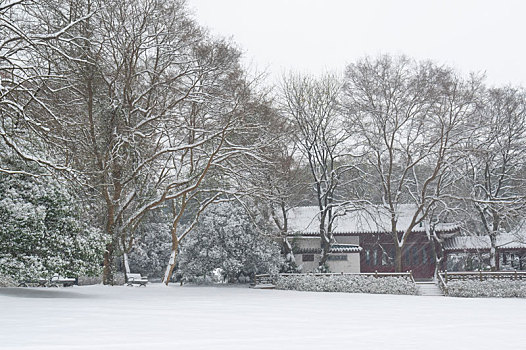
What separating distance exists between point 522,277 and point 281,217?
15661mm

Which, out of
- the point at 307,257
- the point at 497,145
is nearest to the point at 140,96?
the point at 307,257

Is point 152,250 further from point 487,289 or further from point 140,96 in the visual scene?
point 487,289

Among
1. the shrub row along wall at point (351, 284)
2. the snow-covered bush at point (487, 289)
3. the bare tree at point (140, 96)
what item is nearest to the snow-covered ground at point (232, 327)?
the bare tree at point (140, 96)

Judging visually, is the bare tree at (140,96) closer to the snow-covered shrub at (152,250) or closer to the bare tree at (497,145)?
the bare tree at (497,145)

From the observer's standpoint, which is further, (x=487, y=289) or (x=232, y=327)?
(x=487, y=289)

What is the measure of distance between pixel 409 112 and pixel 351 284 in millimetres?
11145

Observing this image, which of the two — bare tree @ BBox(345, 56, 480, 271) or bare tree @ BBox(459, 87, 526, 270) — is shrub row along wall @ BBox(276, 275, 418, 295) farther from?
bare tree @ BBox(459, 87, 526, 270)

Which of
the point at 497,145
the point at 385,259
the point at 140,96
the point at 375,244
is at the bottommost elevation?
the point at 385,259

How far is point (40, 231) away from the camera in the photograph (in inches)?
683

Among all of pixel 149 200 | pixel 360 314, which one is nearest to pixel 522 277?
pixel 360 314

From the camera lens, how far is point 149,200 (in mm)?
26188

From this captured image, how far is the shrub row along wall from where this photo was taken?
30.3m

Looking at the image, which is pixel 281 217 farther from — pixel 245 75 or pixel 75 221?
pixel 75 221

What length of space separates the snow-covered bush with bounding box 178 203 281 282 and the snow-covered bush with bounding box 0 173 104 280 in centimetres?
1803
